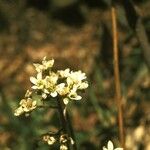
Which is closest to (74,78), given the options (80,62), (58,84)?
(58,84)

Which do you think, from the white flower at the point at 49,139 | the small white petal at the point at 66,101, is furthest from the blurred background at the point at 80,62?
the small white petal at the point at 66,101

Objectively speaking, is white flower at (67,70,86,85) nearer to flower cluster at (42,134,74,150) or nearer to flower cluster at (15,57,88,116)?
flower cluster at (15,57,88,116)

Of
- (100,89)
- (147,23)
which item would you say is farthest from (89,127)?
(147,23)

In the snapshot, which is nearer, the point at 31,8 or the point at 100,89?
the point at 100,89

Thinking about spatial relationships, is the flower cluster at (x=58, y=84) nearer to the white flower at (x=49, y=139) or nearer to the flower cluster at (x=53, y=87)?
the flower cluster at (x=53, y=87)

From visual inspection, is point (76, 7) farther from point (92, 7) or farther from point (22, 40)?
point (22, 40)

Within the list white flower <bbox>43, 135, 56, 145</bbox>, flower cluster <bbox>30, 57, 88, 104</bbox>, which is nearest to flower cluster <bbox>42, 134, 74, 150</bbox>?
white flower <bbox>43, 135, 56, 145</bbox>

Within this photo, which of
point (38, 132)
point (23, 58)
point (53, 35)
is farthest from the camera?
point (53, 35)

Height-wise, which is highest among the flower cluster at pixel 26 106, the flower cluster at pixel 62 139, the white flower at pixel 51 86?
the white flower at pixel 51 86
